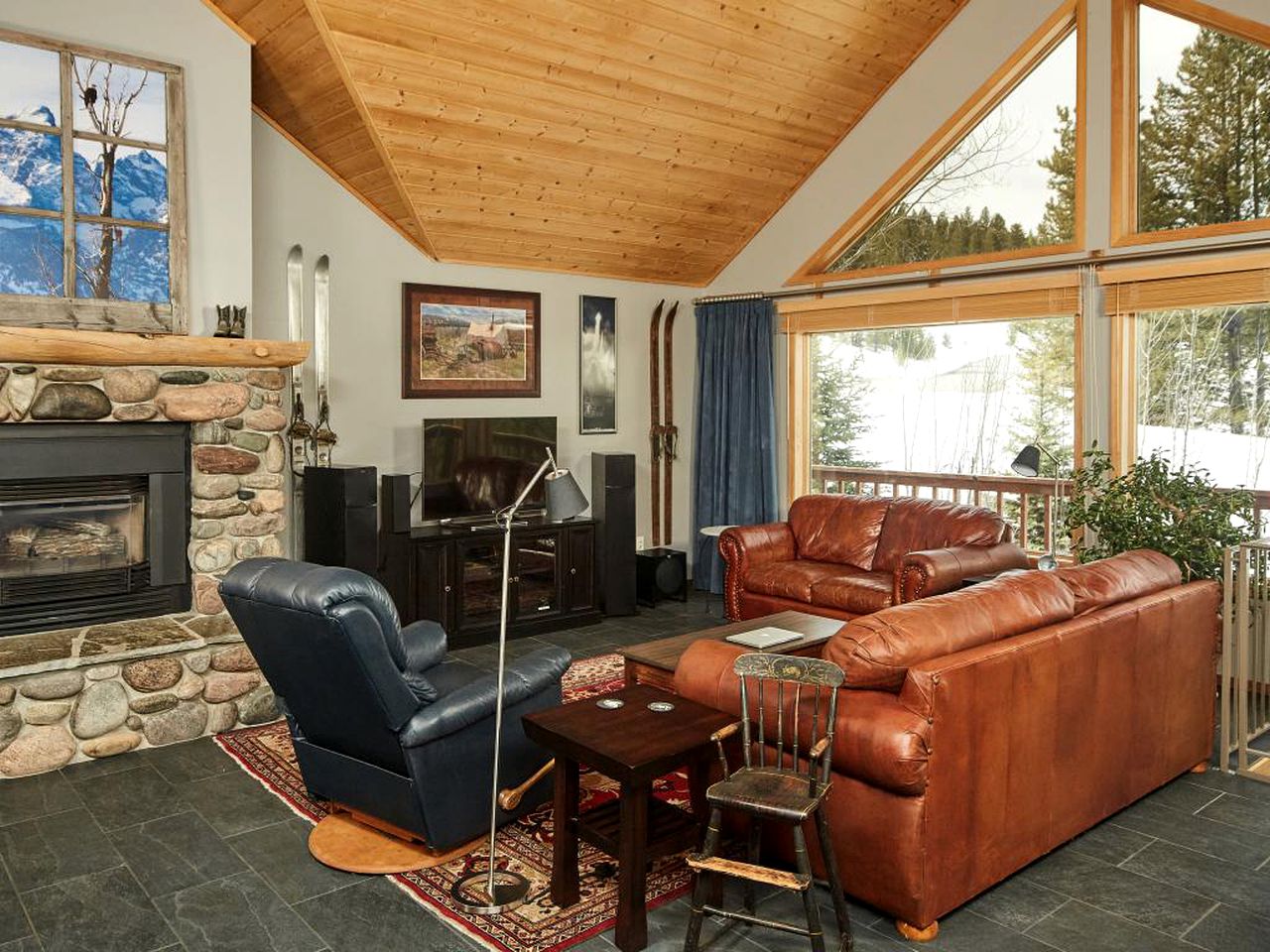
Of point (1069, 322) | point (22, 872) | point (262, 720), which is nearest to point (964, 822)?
point (22, 872)

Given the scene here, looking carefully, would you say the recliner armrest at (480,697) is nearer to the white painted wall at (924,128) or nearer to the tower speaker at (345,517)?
the tower speaker at (345,517)

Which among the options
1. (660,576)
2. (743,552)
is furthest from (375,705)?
(660,576)

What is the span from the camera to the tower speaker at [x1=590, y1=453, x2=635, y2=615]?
259 inches

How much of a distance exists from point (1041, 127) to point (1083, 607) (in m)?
3.67

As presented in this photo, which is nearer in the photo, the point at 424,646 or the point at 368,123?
the point at 424,646

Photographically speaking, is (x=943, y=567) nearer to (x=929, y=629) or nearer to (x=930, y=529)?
(x=930, y=529)

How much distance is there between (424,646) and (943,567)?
8.98 feet

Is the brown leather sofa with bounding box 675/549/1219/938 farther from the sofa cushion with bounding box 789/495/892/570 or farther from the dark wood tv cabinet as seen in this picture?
the dark wood tv cabinet

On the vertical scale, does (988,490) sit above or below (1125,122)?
below

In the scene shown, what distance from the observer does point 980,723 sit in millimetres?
2711

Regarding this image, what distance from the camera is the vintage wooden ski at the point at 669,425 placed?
25.0 feet

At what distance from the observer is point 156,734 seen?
4.25 metres

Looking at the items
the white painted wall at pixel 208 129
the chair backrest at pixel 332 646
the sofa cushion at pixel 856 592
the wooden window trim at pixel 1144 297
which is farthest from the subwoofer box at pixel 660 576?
the chair backrest at pixel 332 646

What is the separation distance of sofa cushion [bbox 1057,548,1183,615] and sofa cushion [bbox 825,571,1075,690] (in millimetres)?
283
